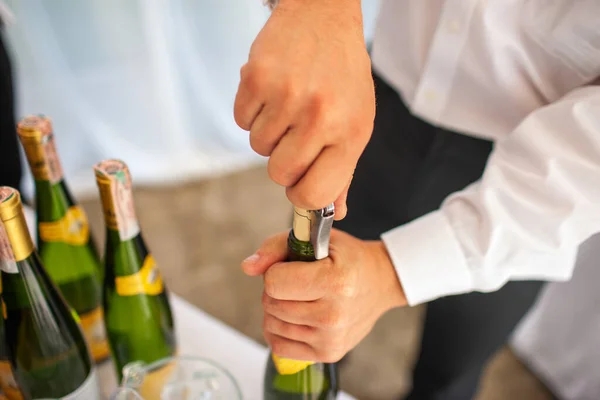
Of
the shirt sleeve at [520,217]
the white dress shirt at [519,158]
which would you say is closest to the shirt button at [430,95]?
the white dress shirt at [519,158]

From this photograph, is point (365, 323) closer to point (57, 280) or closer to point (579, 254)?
point (57, 280)

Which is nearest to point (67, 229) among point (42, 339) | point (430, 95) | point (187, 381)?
point (42, 339)

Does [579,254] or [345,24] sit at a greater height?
[345,24]

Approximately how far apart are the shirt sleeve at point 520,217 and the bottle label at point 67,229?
37 cm

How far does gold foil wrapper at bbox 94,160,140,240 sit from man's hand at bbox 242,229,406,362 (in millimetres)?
131

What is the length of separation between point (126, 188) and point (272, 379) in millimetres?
257

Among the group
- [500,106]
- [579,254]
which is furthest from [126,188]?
[579,254]

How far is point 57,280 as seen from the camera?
1.95 ft

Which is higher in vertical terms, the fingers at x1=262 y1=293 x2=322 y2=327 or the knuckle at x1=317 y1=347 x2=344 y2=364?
the fingers at x1=262 y1=293 x2=322 y2=327

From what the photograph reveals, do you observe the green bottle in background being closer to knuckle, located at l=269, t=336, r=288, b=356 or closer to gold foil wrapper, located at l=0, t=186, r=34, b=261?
gold foil wrapper, located at l=0, t=186, r=34, b=261

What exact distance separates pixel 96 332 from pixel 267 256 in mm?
283

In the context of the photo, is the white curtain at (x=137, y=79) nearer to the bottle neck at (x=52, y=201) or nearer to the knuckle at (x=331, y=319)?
the bottle neck at (x=52, y=201)

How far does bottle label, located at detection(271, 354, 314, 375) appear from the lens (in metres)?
0.48

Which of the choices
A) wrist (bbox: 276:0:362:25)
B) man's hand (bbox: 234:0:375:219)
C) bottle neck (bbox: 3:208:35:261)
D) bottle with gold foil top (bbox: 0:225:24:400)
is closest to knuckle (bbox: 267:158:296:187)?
man's hand (bbox: 234:0:375:219)
